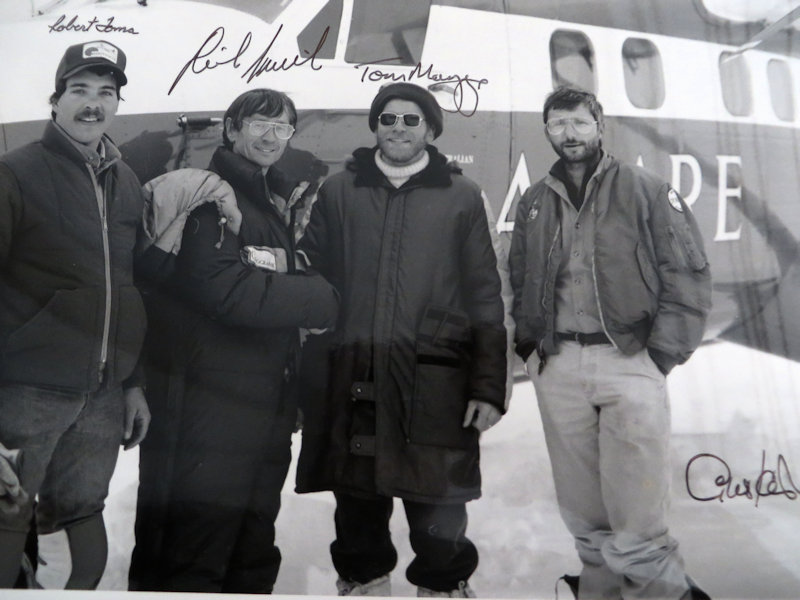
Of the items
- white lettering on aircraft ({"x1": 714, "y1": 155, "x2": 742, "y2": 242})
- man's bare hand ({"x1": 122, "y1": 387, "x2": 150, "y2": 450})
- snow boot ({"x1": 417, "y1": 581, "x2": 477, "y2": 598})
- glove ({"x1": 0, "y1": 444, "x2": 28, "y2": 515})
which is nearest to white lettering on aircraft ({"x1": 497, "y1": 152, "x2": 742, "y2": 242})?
white lettering on aircraft ({"x1": 714, "y1": 155, "x2": 742, "y2": 242})

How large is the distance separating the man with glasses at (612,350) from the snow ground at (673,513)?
0.13ft

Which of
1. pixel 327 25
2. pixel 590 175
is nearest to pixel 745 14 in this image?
pixel 590 175

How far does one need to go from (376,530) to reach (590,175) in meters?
0.94

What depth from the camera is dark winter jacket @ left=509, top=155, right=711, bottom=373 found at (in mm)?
1622

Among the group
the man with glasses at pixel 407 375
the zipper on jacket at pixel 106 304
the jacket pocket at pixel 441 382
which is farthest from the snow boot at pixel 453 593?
the zipper on jacket at pixel 106 304

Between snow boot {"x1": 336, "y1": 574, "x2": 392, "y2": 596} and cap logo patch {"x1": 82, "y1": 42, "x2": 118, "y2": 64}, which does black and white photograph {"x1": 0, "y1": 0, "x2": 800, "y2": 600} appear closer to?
snow boot {"x1": 336, "y1": 574, "x2": 392, "y2": 596}

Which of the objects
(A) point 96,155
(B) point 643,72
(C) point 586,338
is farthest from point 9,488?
(B) point 643,72

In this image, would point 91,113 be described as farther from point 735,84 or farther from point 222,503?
point 735,84

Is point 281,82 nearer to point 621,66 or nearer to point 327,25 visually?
point 327,25

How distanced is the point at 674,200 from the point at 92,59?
1.41 meters
